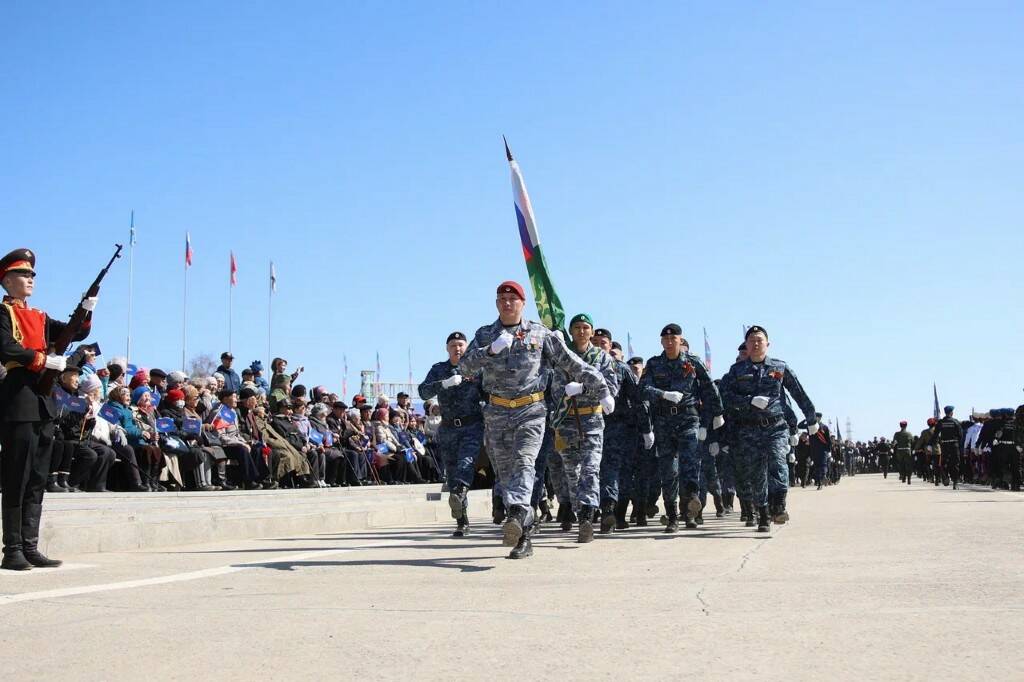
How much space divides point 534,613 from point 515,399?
10.7 feet

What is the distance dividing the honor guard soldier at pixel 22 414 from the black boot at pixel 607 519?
5372 mm

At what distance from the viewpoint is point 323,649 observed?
452 centimetres

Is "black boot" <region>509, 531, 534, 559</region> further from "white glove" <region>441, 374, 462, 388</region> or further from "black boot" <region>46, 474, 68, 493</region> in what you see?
"black boot" <region>46, 474, 68, 493</region>

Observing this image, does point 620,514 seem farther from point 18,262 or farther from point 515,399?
point 18,262

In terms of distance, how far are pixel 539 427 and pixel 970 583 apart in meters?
3.44

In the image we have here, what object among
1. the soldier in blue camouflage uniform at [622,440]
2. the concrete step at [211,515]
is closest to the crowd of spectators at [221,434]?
the concrete step at [211,515]

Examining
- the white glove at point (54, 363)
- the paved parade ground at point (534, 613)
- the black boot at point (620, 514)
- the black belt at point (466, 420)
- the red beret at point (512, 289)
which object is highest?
the red beret at point (512, 289)

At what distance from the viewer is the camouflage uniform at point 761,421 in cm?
1112

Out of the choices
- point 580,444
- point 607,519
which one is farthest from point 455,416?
point 580,444

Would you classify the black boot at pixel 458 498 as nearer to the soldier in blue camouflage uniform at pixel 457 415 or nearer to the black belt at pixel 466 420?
the soldier in blue camouflage uniform at pixel 457 415

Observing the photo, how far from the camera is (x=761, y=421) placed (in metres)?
11.2

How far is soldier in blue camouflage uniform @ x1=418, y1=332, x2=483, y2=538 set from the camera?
11.5m

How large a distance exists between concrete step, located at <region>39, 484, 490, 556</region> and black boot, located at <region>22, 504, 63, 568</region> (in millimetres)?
985

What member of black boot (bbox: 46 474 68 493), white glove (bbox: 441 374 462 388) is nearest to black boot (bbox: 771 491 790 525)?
white glove (bbox: 441 374 462 388)
